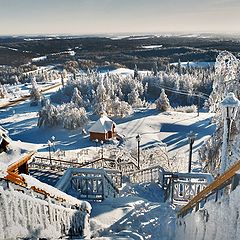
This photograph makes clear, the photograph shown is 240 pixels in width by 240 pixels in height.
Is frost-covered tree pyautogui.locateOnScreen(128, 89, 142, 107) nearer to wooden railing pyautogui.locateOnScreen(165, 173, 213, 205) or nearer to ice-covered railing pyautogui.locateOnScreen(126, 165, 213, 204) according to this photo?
ice-covered railing pyautogui.locateOnScreen(126, 165, 213, 204)

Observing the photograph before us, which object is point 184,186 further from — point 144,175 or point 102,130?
point 102,130

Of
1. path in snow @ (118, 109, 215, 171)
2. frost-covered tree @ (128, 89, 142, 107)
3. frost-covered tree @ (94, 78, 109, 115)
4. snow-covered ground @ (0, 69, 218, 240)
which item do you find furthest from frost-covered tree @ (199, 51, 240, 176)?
frost-covered tree @ (128, 89, 142, 107)

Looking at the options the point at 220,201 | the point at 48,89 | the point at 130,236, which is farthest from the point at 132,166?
the point at 48,89

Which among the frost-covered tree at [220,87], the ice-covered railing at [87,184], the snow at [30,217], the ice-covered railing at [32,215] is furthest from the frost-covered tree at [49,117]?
the snow at [30,217]

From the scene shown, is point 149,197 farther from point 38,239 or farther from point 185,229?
point 38,239

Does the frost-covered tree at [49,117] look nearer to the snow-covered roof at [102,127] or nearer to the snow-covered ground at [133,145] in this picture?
the snow-covered ground at [133,145]
